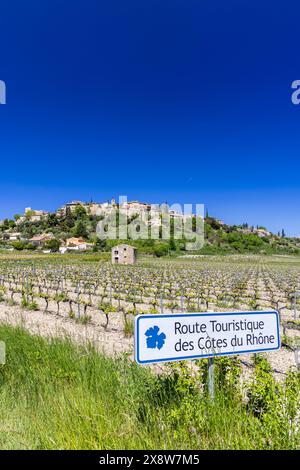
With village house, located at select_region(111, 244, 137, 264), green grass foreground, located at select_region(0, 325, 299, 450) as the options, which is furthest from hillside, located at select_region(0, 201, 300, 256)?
green grass foreground, located at select_region(0, 325, 299, 450)

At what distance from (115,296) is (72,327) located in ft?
24.0

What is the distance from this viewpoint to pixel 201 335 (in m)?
2.69

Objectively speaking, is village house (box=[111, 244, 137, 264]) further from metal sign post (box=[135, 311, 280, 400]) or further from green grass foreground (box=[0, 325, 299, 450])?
metal sign post (box=[135, 311, 280, 400])

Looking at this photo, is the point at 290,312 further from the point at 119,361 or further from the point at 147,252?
the point at 147,252

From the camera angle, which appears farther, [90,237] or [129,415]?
[90,237]

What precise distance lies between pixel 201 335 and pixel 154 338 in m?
0.41

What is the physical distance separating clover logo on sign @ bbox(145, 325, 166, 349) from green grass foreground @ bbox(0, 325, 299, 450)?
0.55 meters

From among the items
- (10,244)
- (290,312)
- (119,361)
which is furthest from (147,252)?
(119,361)

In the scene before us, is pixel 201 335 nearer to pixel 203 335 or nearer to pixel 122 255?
pixel 203 335

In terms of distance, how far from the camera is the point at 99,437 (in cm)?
255

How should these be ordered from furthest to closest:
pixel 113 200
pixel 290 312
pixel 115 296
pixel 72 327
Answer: pixel 113 200 < pixel 115 296 < pixel 290 312 < pixel 72 327

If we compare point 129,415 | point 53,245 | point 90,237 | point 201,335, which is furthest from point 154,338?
point 90,237

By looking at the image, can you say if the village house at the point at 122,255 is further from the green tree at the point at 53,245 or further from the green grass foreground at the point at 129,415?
the green grass foreground at the point at 129,415

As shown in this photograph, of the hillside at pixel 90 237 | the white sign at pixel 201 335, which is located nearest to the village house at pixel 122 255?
the hillside at pixel 90 237
